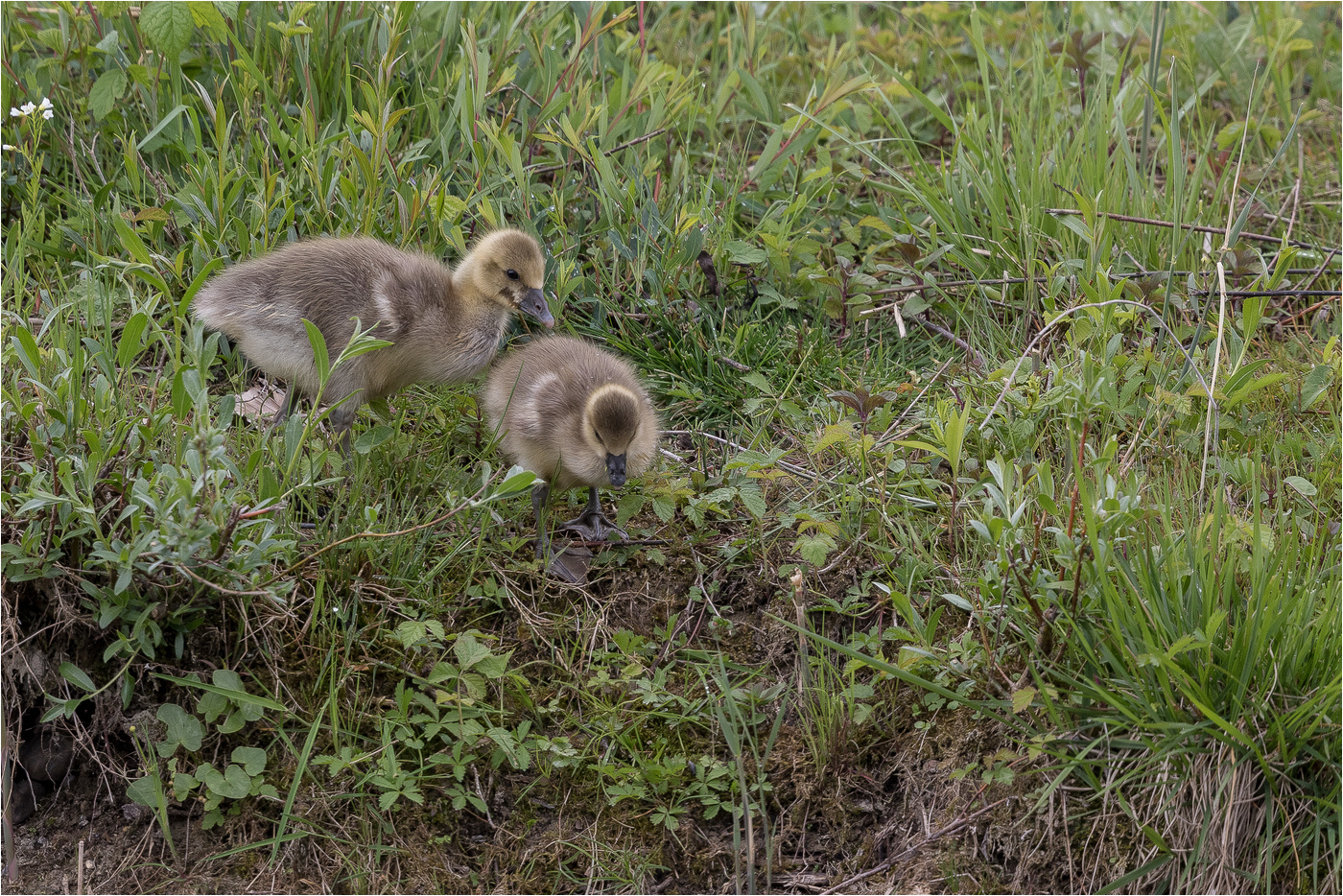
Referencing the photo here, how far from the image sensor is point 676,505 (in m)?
3.78

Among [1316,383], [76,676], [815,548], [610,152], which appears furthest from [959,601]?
[610,152]

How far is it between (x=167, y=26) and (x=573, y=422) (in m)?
2.07

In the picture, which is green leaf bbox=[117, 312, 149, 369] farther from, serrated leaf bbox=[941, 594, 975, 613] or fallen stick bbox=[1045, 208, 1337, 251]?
fallen stick bbox=[1045, 208, 1337, 251]

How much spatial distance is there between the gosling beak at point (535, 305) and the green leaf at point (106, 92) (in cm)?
168

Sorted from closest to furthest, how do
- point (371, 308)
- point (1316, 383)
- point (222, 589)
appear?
point (222, 589) < point (371, 308) < point (1316, 383)

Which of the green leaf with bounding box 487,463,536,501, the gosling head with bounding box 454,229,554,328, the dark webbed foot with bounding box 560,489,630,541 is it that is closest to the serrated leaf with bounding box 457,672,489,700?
the green leaf with bounding box 487,463,536,501

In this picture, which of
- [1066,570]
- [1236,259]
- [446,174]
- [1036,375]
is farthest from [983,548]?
[446,174]

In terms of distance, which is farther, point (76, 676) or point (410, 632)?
point (410, 632)

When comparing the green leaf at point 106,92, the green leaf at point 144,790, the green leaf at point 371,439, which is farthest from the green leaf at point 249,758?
the green leaf at point 106,92

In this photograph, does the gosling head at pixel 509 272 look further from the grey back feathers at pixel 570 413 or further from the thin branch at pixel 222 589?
the thin branch at pixel 222 589

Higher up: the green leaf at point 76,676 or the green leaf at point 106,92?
the green leaf at point 106,92

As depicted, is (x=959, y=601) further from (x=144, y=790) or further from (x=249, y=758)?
(x=144, y=790)

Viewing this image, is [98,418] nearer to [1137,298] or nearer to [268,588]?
[268,588]

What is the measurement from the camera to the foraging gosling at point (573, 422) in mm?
3537
